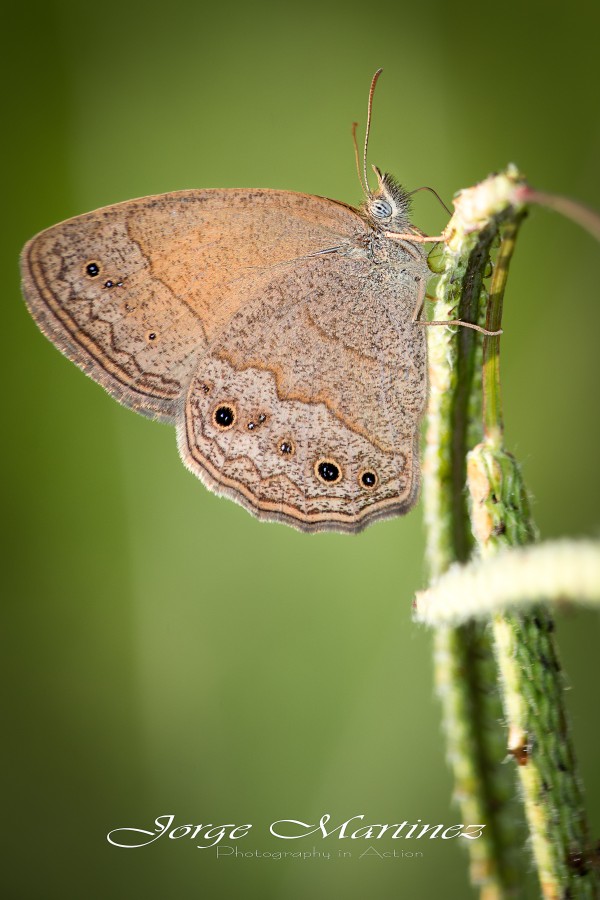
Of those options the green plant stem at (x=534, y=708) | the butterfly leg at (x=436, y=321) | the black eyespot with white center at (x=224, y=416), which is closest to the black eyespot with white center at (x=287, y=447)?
the black eyespot with white center at (x=224, y=416)

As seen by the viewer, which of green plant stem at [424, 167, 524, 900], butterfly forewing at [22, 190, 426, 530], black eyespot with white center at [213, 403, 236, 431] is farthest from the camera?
black eyespot with white center at [213, 403, 236, 431]

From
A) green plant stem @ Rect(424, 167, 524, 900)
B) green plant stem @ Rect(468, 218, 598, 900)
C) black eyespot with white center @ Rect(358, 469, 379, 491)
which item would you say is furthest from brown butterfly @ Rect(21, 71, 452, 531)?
green plant stem @ Rect(468, 218, 598, 900)

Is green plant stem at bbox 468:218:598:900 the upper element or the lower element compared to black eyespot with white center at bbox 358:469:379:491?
lower

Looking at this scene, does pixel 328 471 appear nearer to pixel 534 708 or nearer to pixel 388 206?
pixel 388 206

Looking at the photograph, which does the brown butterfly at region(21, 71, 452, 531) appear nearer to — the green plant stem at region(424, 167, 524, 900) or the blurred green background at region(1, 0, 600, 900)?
the green plant stem at region(424, 167, 524, 900)

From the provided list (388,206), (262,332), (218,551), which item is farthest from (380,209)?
(218,551)

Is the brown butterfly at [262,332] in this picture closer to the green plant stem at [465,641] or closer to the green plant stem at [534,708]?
the green plant stem at [465,641]

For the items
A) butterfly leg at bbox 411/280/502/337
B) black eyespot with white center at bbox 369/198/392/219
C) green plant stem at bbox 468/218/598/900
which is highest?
black eyespot with white center at bbox 369/198/392/219
